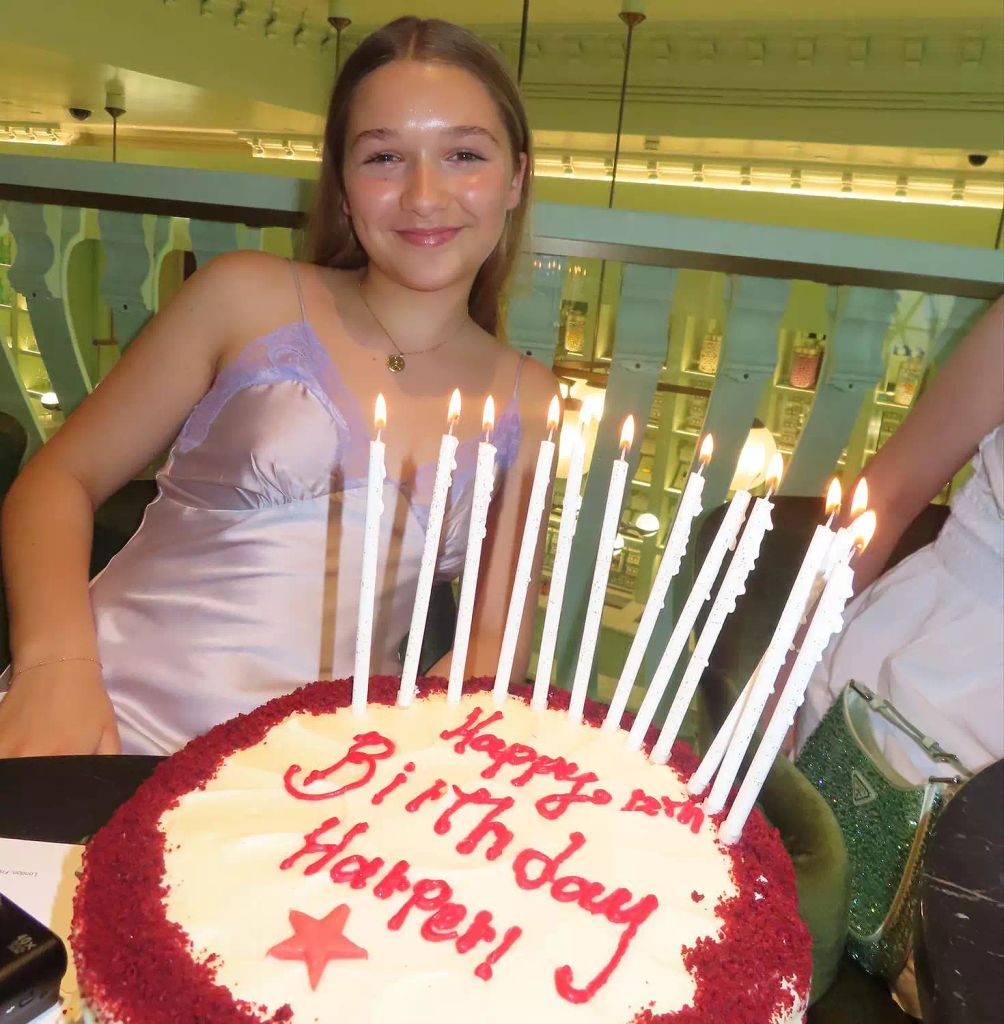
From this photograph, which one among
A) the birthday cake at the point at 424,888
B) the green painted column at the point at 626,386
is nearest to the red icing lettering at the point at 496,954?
the birthday cake at the point at 424,888

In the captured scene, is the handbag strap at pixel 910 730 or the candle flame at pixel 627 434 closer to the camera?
the candle flame at pixel 627 434

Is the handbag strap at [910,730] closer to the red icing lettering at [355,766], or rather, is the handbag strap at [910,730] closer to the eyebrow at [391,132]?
the red icing lettering at [355,766]

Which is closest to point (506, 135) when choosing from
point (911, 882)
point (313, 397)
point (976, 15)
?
point (313, 397)

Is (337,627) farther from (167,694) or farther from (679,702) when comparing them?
(679,702)

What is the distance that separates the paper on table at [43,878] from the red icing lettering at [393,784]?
10.1 inches

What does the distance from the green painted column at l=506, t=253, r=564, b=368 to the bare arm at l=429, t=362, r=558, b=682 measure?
460 mm

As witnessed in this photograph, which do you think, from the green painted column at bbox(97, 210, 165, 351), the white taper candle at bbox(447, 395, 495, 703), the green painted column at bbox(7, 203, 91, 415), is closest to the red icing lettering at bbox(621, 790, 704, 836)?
→ the white taper candle at bbox(447, 395, 495, 703)

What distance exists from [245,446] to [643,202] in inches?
285

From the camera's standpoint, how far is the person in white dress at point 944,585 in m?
1.34

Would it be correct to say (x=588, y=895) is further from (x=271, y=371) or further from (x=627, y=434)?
(x=271, y=371)

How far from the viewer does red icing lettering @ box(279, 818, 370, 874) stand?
26.1 inches

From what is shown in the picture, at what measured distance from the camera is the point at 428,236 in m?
1.32

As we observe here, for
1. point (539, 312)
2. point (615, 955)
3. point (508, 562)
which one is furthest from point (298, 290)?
point (615, 955)

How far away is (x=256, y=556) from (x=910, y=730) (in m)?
0.97
